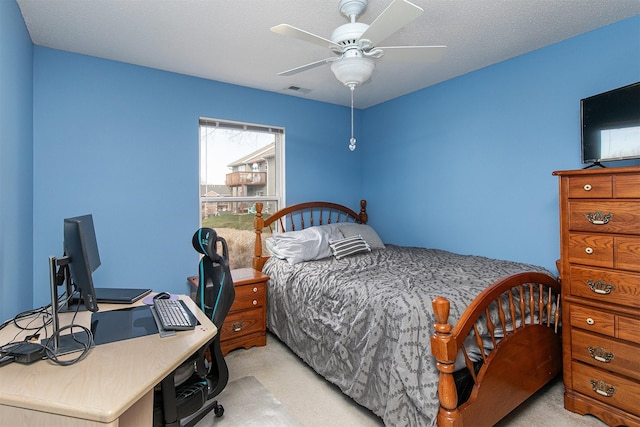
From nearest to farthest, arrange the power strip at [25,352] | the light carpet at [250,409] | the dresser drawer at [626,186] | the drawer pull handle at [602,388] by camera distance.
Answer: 1. the power strip at [25,352]
2. the dresser drawer at [626,186]
3. the drawer pull handle at [602,388]
4. the light carpet at [250,409]

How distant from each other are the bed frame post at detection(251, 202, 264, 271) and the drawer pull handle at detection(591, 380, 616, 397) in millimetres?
2645

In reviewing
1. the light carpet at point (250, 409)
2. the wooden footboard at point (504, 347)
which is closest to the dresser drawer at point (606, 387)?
the wooden footboard at point (504, 347)

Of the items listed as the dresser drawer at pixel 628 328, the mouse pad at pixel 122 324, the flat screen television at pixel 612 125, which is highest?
the flat screen television at pixel 612 125

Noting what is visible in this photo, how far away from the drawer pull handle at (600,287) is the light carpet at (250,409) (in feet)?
6.23

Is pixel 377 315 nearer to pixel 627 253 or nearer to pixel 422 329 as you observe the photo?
pixel 422 329

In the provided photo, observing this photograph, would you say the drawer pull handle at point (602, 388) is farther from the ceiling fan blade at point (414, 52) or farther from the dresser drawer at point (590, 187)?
the ceiling fan blade at point (414, 52)

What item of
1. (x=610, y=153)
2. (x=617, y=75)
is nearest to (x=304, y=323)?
(x=610, y=153)

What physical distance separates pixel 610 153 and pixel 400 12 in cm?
160

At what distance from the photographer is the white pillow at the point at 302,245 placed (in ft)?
10.1

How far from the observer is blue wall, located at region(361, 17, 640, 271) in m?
2.45

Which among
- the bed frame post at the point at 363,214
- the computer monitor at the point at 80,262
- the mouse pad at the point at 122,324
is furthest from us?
the bed frame post at the point at 363,214

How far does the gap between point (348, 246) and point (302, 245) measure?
460mm

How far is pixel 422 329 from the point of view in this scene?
1682 millimetres

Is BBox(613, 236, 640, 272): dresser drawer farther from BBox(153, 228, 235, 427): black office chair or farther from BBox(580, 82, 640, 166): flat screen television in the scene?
BBox(153, 228, 235, 427): black office chair
